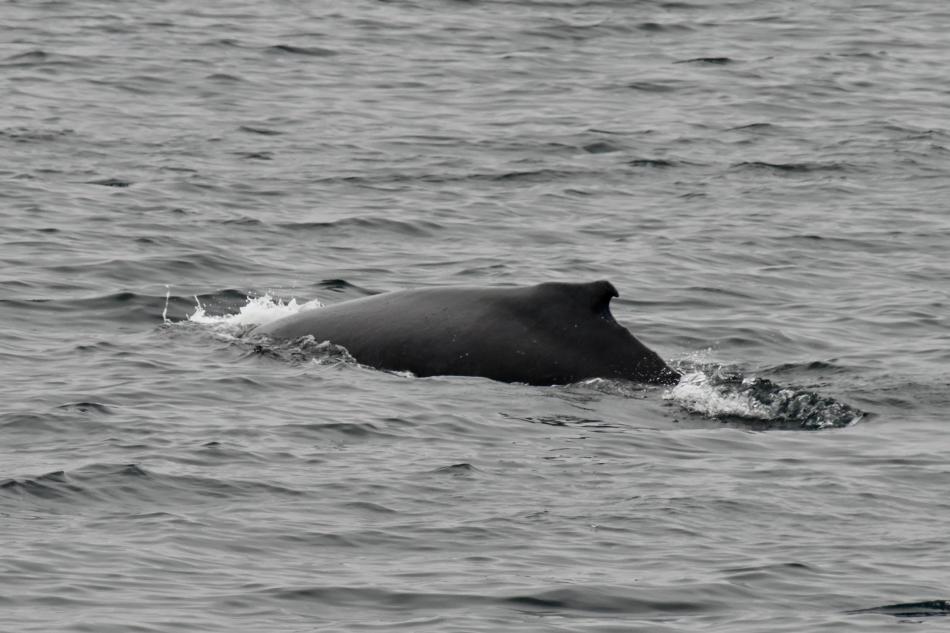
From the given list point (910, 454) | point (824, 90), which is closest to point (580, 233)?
point (910, 454)

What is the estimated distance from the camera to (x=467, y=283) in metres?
18.5

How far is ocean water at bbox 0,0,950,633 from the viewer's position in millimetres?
10031

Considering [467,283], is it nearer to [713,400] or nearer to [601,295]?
[713,400]

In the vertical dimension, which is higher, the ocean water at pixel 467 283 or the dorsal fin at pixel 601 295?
the dorsal fin at pixel 601 295

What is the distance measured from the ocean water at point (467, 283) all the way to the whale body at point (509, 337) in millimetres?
149

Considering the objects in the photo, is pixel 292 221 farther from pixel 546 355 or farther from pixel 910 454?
pixel 910 454

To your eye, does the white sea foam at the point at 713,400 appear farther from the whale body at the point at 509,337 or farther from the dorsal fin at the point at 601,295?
the dorsal fin at the point at 601,295

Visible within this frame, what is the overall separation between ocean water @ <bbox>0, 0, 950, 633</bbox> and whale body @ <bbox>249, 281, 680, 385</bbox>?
0.15 m

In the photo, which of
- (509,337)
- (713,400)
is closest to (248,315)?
(509,337)

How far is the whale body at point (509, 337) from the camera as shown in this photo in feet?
44.7

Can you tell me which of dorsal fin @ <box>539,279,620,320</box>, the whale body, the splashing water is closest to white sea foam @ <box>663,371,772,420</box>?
the splashing water

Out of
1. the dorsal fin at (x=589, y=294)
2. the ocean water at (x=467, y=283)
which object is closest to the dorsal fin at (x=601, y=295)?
the dorsal fin at (x=589, y=294)

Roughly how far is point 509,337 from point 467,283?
4687 mm

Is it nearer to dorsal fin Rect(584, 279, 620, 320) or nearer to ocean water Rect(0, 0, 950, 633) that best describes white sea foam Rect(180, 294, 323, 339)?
ocean water Rect(0, 0, 950, 633)
